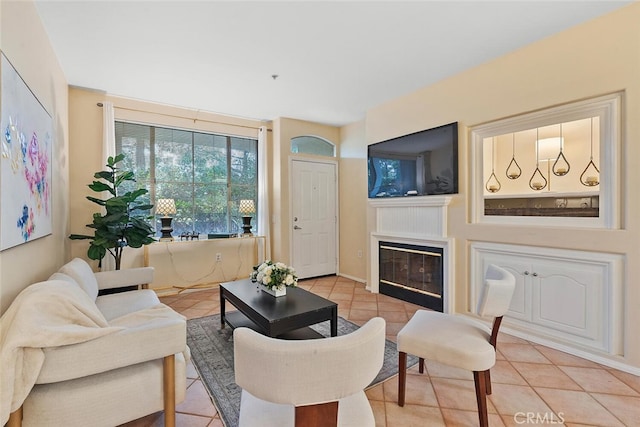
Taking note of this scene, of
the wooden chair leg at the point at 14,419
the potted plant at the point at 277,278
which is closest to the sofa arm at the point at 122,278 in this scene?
the potted plant at the point at 277,278

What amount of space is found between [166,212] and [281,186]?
1678 millimetres

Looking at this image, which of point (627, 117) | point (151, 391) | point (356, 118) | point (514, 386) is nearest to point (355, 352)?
point (151, 391)

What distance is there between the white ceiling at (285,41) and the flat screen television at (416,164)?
0.63m

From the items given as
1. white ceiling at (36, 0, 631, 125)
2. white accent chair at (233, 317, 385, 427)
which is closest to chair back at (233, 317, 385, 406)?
white accent chair at (233, 317, 385, 427)

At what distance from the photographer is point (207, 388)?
2.00m

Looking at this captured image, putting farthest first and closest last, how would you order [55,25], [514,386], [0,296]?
[55,25]
[514,386]
[0,296]

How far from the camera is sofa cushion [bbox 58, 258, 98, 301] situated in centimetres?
218

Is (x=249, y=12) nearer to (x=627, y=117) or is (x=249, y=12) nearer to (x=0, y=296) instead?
(x=0, y=296)

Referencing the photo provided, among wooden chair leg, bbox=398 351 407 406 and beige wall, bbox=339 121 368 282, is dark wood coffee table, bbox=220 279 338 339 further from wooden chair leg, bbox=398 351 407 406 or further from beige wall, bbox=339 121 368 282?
beige wall, bbox=339 121 368 282

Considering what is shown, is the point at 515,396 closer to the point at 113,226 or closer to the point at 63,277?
the point at 63,277

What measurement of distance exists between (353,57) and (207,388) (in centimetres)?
301

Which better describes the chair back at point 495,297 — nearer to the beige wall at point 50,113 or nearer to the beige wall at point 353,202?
the beige wall at point 50,113

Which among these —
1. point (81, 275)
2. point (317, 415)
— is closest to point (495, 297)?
point (317, 415)

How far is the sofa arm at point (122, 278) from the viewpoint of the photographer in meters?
2.80
